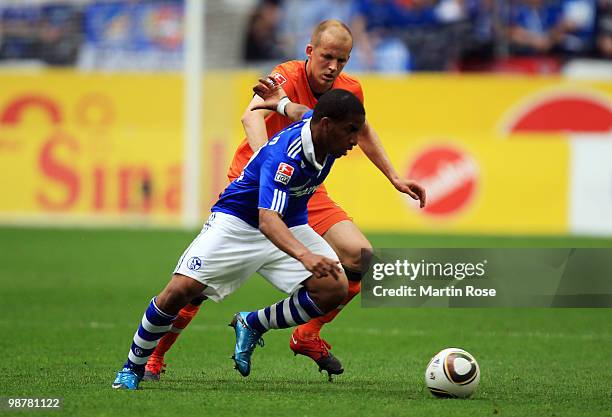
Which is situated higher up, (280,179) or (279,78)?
(279,78)

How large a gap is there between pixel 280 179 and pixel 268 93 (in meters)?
0.98

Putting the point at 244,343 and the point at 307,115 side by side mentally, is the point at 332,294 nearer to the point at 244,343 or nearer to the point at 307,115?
the point at 244,343

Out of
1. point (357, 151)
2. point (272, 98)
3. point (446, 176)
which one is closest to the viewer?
point (272, 98)

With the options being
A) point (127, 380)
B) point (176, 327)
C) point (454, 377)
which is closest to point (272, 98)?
point (176, 327)

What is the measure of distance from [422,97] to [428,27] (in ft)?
12.1

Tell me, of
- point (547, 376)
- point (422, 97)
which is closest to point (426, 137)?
point (422, 97)

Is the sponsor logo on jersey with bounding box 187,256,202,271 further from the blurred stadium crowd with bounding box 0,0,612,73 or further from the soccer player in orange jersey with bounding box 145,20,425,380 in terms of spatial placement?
the blurred stadium crowd with bounding box 0,0,612,73

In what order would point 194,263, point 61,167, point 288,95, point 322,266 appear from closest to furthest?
point 322,266
point 194,263
point 288,95
point 61,167

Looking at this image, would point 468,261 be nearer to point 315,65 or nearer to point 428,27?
point 315,65

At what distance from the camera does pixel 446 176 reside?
18.8 meters

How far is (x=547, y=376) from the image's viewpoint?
7324mm

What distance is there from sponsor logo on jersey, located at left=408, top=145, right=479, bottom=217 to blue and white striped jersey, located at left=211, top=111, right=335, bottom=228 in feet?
40.2

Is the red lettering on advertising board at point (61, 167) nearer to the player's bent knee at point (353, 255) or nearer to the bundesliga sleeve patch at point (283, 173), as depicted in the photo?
the player's bent knee at point (353, 255)

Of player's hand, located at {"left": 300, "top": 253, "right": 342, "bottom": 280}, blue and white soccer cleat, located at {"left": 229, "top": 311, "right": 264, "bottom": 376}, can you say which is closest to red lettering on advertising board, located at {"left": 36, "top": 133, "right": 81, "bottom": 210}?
blue and white soccer cleat, located at {"left": 229, "top": 311, "right": 264, "bottom": 376}
